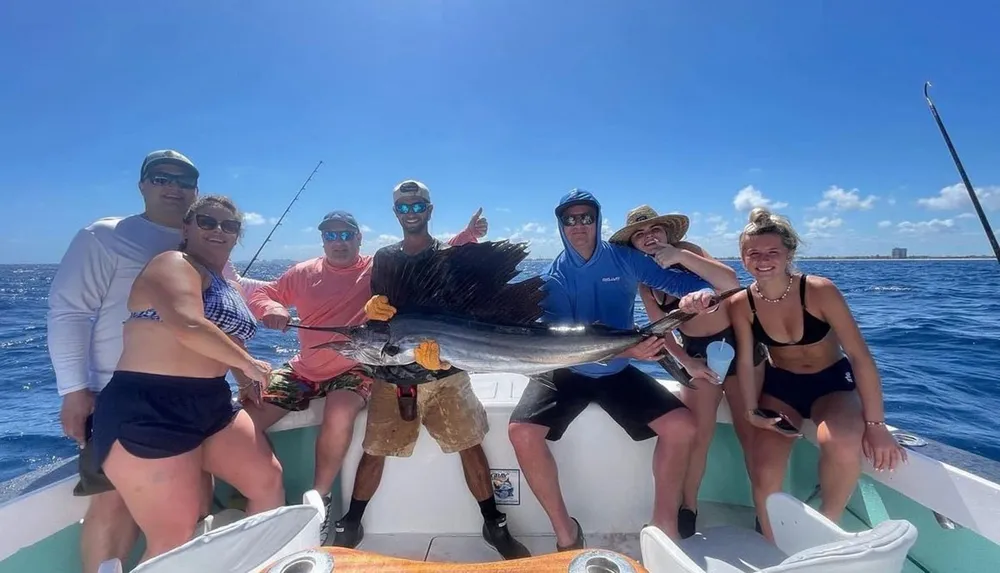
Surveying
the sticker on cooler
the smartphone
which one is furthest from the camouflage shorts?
the smartphone

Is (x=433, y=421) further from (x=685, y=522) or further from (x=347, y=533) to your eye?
(x=685, y=522)

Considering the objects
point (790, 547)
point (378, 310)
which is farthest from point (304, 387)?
point (790, 547)

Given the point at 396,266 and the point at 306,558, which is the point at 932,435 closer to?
the point at 396,266

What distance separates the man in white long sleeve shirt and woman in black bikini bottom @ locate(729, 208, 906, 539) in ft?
8.19

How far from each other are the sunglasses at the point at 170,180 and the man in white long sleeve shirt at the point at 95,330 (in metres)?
0.17

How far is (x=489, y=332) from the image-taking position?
211cm

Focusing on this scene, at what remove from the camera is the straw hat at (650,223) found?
8.38 feet

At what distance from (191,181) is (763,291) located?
258 centimetres

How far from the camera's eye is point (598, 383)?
2338 millimetres

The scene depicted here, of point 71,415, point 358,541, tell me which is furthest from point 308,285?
point 358,541

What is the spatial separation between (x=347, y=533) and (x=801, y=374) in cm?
221

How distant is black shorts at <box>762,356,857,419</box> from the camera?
2.17 metres

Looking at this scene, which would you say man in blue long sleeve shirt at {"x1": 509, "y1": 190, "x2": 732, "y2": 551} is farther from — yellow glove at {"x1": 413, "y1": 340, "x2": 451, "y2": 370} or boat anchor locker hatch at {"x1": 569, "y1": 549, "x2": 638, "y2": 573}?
boat anchor locker hatch at {"x1": 569, "y1": 549, "x2": 638, "y2": 573}

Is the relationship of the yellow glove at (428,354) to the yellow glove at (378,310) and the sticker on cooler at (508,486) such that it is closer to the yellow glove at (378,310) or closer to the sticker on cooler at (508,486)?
the yellow glove at (378,310)
